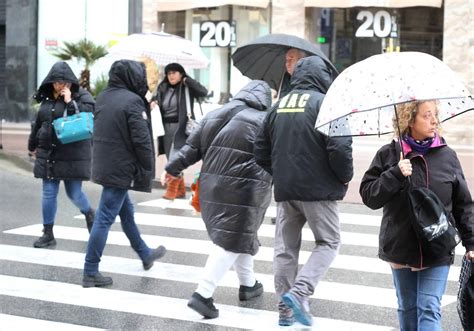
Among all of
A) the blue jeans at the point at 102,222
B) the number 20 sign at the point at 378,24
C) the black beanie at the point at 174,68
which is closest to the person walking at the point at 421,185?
the blue jeans at the point at 102,222

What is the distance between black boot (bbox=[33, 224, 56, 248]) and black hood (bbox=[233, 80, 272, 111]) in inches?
136

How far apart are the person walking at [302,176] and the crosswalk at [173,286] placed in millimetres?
466

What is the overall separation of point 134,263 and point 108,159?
156 cm

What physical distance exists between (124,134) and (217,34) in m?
16.0

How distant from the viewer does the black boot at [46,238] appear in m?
9.53

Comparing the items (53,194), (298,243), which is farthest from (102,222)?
(298,243)

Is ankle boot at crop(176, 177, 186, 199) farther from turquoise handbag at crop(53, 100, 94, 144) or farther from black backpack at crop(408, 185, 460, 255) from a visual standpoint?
black backpack at crop(408, 185, 460, 255)

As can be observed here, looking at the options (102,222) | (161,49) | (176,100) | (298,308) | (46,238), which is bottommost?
(46,238)

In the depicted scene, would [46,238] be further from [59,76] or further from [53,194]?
[59,76]

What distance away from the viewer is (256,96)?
6.80 m

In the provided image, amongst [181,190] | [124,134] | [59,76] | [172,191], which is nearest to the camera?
[124,134]

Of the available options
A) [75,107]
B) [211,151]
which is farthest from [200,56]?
[211,151]

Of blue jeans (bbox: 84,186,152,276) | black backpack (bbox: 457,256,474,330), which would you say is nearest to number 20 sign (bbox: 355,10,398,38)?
blue jeans (bbox: 84,186,152,276)

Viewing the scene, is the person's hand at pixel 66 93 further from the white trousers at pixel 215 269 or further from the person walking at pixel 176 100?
the white trousers at pixel 215 269
